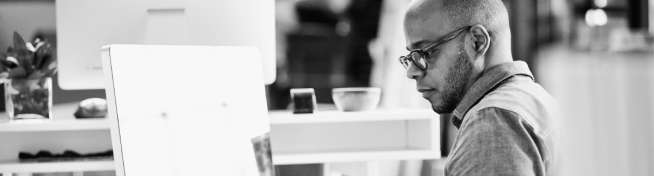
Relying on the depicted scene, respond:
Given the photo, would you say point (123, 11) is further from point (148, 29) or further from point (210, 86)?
point (210, 86)

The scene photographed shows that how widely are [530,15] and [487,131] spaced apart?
87.7 inches

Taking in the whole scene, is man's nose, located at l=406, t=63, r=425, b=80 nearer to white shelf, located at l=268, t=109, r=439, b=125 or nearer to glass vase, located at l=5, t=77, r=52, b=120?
white shelf, located at l=268, t=109, r=439, b=125

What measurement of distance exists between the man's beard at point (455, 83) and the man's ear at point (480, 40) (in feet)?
0.07

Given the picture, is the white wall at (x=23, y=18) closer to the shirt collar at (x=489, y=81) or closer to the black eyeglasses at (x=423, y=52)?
the black eyeglasses at (x=423, y=52)

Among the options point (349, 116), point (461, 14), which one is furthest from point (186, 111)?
point (349, 116)

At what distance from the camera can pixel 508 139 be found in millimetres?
752

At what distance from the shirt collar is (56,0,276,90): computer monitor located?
100cm

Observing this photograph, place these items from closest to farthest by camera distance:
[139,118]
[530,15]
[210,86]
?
1. [139,118]
2. [210,86]
3. [530,15]

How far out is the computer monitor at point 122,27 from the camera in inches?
68.1

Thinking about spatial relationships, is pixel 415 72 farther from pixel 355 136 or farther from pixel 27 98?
pixel 27 98

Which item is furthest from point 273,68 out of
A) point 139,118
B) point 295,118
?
point 139,118

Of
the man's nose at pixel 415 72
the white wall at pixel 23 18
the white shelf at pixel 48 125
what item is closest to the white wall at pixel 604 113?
the man's nose at pixel 415 72

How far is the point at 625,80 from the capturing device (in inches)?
8.2

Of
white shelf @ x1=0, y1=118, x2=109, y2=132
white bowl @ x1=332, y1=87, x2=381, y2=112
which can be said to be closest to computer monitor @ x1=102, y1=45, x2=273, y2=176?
white bowl @ x1=332, y1=87, x2=381, y2=112
